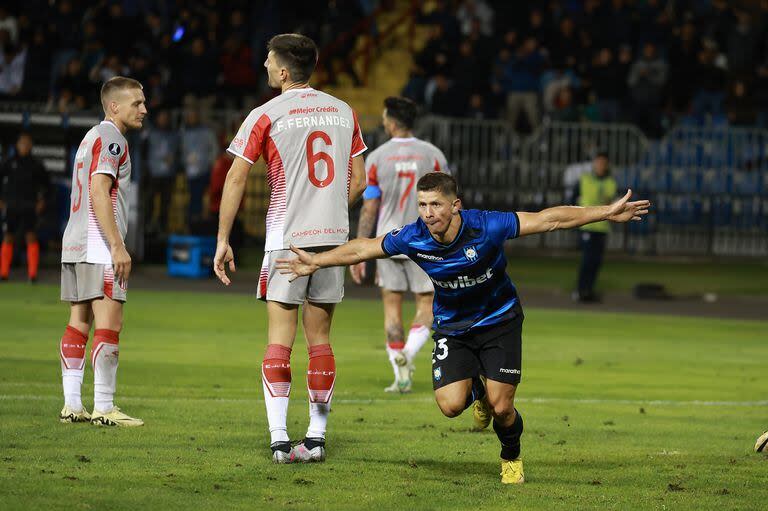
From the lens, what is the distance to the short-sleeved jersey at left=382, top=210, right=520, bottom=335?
24.7 feet

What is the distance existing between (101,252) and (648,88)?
61.6ft

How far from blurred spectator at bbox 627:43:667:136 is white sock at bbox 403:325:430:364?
1565cm

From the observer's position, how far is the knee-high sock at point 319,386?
805cm

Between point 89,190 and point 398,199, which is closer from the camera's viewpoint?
point 89,190

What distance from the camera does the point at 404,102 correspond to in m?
11.4

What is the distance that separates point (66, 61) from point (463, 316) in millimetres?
22151

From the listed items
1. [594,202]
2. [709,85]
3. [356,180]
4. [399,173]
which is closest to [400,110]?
[399,173]

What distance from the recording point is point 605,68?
26016 millimetres

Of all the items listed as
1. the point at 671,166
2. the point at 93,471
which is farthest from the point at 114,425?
the point at 671,166

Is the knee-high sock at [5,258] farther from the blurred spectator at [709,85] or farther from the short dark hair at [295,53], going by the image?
the short dark hair at [295,53]

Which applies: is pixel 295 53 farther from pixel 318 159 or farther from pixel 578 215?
pixel 578 215

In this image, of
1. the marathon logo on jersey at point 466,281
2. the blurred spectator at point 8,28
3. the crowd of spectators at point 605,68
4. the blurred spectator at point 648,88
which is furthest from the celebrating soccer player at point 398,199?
the blurred spectator at point 8,28

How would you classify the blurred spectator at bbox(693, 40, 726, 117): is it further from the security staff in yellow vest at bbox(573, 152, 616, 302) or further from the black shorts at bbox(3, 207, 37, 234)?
the black shorts at bbox(3, 207, 37, 234)

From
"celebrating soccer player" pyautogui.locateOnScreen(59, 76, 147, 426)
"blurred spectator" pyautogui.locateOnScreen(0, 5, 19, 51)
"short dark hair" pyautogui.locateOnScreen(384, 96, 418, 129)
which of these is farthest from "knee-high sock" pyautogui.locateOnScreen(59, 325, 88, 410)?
"blurred spectator" pyautogui.locateOnScreen(0, 5, 19, 51)
